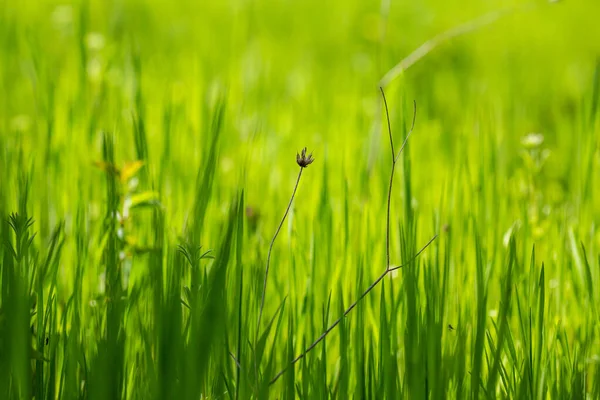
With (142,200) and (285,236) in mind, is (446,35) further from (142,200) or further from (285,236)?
(142,200)

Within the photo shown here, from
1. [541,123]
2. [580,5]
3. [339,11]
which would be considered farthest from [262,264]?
[580,5]

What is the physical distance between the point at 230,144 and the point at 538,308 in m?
1.37

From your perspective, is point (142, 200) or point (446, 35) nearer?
point (142, 200)

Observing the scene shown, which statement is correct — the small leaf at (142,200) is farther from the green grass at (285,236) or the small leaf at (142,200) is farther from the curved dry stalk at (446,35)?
the curved dry stalk at (446,35)

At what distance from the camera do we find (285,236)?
5.46 ft

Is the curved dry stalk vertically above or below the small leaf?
above

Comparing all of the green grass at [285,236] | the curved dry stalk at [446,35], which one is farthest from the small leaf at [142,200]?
the curved dry stalk at [446,35]

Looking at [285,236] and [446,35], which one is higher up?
[446,35]

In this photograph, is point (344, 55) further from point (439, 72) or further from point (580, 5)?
point (580, 5)

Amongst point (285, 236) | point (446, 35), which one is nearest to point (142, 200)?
point (285, 236)

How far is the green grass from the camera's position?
94cm

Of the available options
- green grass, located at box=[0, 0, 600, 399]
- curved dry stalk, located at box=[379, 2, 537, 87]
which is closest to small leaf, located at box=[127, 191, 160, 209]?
green grass, located at box=[0, 0, 600, 399]

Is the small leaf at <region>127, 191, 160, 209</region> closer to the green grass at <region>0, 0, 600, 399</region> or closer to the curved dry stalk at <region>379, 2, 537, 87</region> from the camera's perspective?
the green grass at <region>0, 0, 600, 399</region>

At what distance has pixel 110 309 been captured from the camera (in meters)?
0.92
